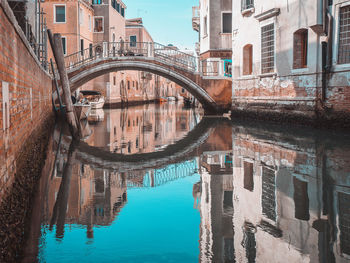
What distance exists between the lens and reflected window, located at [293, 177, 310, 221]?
12.9ft

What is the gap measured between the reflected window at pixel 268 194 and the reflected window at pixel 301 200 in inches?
8.5

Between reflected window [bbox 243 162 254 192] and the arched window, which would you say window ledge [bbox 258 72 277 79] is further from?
reflected window [bbox 243 162 254 192]

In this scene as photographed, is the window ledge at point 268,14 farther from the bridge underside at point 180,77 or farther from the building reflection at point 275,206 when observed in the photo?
the building reflection at point 275,206

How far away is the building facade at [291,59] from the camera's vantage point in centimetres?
1134

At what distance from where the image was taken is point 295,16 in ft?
43.4

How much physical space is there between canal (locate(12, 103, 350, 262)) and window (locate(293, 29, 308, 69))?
5.52 m

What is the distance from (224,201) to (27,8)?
31.3ft

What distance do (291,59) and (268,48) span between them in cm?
183

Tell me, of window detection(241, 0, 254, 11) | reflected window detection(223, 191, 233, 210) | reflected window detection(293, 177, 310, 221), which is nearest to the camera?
reflected window detection(293, 177, 310, 221)

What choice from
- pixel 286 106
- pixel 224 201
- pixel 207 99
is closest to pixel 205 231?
pixel 224 201

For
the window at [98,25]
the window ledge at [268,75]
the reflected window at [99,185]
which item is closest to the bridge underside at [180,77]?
the window ledge at [268,75]

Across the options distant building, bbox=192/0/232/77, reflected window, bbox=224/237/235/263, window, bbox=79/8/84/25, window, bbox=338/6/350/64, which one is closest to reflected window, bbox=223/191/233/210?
reflected window, bbox=224/237/235/263

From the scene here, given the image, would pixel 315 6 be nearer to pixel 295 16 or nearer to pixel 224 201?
pixel 295 16

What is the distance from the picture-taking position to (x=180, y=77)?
835 inches
